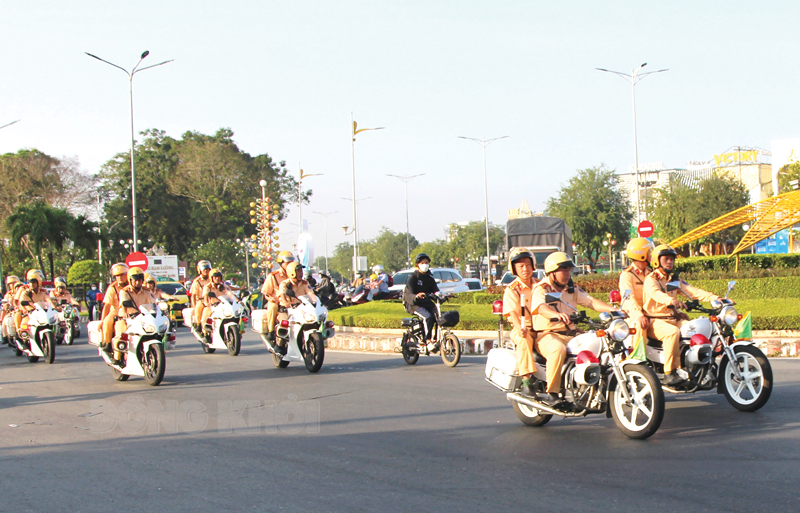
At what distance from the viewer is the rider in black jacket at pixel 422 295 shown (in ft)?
41.1

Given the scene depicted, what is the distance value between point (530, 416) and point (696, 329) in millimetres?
1798

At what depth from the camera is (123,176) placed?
6512cm

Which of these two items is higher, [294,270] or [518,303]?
[294,270]

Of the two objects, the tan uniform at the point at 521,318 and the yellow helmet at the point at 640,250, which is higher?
the yellow helmet at the point at 640,250

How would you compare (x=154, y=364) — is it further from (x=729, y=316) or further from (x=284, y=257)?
(x=729, y=316)

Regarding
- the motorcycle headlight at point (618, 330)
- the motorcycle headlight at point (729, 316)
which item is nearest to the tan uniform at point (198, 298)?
the motorcycle headlight at point (729, 316)

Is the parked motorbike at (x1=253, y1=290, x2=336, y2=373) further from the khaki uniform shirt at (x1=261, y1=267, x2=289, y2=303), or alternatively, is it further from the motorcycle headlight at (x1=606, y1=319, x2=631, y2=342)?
the motorcycle headlight at (x1=606, y1=319, x2=631, y2=342)

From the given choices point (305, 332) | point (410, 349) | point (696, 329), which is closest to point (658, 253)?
point (696, 329)

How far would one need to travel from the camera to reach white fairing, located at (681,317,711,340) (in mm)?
7465

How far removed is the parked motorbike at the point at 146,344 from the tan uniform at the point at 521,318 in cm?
582

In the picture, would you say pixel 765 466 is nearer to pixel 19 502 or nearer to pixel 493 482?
pixel 493 482

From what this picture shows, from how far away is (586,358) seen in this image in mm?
6488

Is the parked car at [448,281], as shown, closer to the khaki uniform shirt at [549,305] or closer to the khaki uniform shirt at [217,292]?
the khaki uniform shirt at [217,292]

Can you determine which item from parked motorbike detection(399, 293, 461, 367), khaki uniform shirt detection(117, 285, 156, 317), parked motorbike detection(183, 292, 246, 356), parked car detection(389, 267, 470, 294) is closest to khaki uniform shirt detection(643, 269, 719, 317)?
parked motorbike detection(399, 293, 461, 367)
